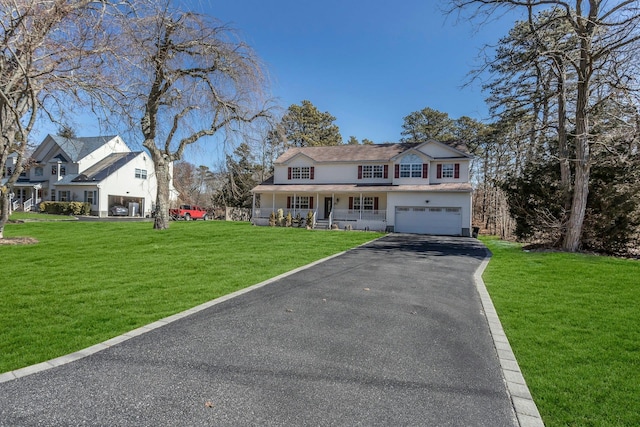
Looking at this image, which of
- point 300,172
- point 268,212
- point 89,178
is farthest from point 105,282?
point 89,178

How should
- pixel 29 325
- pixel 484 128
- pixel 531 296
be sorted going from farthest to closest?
pixel 484 128, pixel 531 296, pixel 29 325

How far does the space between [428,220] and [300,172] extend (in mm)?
10759

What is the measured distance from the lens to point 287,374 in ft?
10.4

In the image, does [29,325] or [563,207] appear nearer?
[29,325]

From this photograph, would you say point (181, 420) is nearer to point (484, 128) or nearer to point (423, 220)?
point (423, 220)

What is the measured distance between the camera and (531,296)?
6461mm

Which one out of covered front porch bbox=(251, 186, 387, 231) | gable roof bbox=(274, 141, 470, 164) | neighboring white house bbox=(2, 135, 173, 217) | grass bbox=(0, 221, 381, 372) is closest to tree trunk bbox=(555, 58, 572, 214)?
grass bbox=(0, 221, 381, 372)

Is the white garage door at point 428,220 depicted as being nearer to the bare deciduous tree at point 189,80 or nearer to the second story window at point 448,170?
the second story window at point 448,170

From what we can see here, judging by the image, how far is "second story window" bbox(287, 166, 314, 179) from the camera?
90.8ft

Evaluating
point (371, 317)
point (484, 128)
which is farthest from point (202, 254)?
point (484, 128)

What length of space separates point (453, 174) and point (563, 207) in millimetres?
9884

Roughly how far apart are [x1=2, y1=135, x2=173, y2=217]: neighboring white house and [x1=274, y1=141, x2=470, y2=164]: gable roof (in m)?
14.3

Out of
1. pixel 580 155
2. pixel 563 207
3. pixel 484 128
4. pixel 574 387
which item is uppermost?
pixel 484 128

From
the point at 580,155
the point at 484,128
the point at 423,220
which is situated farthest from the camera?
the point at 484,128
